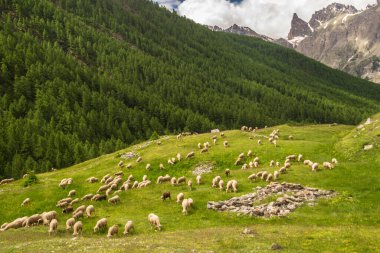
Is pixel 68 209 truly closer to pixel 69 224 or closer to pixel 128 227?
pixel 69 224

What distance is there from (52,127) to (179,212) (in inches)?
5036

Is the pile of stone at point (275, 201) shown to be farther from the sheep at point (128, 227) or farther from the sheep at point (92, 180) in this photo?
the sheep at point (92, 180)

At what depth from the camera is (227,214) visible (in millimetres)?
35500

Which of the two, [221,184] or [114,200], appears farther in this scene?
[221,184]

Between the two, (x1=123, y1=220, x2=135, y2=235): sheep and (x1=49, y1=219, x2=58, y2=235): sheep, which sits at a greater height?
(x1=123, y1=220, x2=135, y2=235): sheep

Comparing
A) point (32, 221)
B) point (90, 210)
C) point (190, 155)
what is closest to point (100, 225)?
point (90, 210)

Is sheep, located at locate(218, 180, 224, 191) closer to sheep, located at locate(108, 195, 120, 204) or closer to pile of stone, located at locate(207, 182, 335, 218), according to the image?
pile of stone, located at locate(207, 182, 335, 218)

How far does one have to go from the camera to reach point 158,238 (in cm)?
2792

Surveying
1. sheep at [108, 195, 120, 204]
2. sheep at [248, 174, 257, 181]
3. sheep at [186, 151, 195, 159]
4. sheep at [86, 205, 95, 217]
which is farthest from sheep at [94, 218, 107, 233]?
sheep at [186, 151, 195, 159]

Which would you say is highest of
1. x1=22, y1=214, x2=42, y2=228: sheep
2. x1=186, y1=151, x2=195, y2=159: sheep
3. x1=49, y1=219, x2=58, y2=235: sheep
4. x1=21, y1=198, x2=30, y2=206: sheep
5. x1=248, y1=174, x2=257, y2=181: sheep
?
x1=186, y1=151, x2=195, y2=159: sheep

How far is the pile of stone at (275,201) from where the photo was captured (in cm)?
3478

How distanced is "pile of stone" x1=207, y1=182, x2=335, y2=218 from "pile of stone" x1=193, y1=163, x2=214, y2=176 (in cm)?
1773

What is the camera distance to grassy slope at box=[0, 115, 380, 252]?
25.4 m

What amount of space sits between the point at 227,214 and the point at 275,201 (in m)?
4.79
